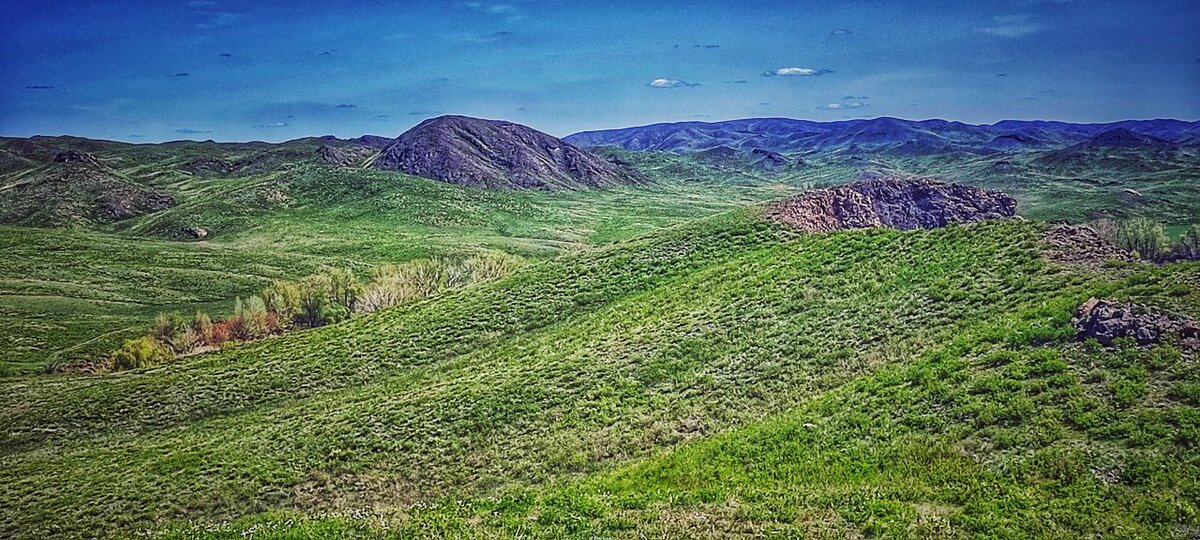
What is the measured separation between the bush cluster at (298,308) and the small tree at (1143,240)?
68.8m

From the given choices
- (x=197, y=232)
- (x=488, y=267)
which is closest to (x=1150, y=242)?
(x=488, y=267)

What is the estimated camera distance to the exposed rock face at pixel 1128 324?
16.4 metres

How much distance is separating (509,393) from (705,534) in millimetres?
12739

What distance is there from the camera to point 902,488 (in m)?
14.0

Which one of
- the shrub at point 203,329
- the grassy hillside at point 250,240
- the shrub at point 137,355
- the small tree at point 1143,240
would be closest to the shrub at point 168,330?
the shrub at point 203,329

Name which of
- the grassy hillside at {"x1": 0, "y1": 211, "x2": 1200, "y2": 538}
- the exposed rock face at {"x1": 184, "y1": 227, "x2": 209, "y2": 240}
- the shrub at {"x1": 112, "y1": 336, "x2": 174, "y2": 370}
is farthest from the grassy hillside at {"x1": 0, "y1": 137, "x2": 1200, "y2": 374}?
the grassy hillside at {"x1": 0, "y1": 211, "x2": 1200, "y2": 538}

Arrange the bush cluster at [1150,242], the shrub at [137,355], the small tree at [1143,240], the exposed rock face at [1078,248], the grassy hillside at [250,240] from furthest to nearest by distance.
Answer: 1. the small tree at [1143,240]
2. the bush cluster at [1150,242]
3. the grassy hillside at [250,240]
4. the shrub at [137,355]
5. the exposed rock face at [1078,248]

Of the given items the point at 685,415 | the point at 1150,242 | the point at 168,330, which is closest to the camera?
the point at 685,415

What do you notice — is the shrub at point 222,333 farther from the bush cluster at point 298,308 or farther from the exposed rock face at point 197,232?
the exposed rock face at point 197,232

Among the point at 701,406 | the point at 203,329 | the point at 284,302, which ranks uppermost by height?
the point at 701,406

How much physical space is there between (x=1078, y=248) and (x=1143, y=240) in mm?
64330

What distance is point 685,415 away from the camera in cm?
2106

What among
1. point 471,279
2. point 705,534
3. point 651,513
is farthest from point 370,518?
point 471,279

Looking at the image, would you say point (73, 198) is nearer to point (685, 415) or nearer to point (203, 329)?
point (203, 329)
